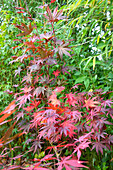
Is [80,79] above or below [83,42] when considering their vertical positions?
below

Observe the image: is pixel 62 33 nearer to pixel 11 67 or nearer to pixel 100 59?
pixel 100 59

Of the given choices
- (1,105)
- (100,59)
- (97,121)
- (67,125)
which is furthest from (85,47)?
(1,105)

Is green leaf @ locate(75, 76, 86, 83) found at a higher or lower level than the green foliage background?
lower

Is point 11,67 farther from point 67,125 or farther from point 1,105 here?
point 67,125

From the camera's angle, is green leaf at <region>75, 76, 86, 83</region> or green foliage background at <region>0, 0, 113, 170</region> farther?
green leaf at <region>75, 76, 86, 83</region>

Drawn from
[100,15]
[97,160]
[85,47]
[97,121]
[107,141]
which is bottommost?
[97,160]

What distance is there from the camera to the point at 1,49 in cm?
193

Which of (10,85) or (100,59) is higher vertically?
(100,59)

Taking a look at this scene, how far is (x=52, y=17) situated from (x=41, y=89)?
55 centimetres

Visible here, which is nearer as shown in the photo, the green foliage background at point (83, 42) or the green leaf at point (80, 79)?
the green foliage background at point (83, 42)

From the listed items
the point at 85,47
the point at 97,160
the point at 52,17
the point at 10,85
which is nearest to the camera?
the point at 52,17

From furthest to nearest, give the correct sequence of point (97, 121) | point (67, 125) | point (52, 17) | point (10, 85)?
point (10, 85)
point (52, 17)
point (97, 121)
point (67, 125)

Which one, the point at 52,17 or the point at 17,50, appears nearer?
the point at 52,17

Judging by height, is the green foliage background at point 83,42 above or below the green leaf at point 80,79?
above
